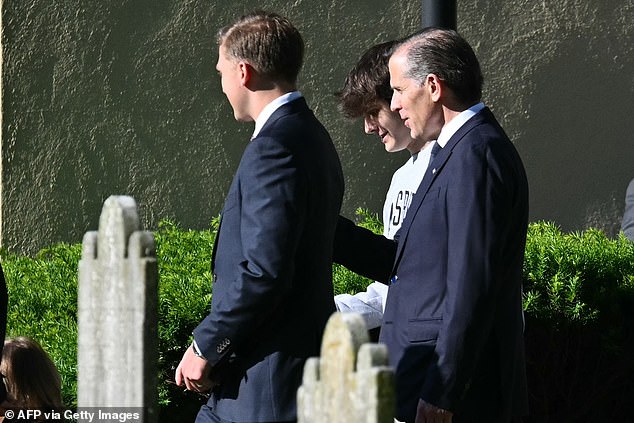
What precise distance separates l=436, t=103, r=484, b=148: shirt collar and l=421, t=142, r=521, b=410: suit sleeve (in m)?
0.21

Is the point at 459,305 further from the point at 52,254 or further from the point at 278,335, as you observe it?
the point at 52,254

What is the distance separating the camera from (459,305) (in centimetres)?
341

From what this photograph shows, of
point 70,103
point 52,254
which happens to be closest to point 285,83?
point 52,254

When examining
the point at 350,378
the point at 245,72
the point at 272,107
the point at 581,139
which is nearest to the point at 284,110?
the point at 272,107

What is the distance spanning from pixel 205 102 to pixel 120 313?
5.32m

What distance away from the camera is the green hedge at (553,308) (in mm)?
5211

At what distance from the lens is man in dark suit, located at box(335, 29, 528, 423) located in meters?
3.43

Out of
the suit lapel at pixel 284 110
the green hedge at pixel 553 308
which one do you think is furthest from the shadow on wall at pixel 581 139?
the suit lapel at pixel 284 110

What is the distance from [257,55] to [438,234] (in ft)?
2.54

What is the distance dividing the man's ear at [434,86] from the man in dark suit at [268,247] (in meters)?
0.36

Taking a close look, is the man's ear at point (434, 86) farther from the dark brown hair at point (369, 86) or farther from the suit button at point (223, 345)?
the suit button at point (223, 345)

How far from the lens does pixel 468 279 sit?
341 centimetres

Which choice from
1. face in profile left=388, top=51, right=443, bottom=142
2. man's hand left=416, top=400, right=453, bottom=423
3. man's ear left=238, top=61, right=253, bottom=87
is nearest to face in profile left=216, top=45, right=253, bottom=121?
man's ear left=238, top=61, right=253, bottom=87

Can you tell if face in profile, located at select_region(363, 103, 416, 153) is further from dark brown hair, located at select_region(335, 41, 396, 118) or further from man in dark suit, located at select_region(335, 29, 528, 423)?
man in dark suit, located at select_region(335, 29, 528, 423)
